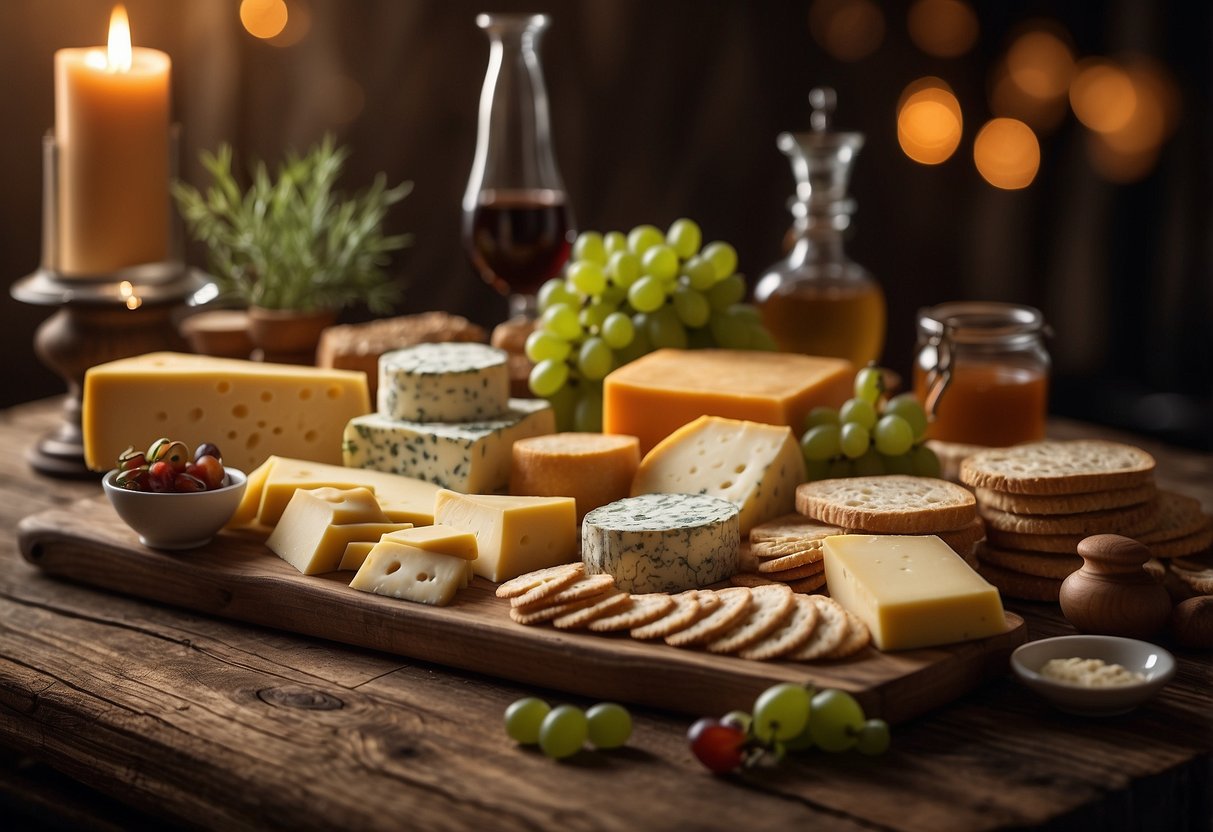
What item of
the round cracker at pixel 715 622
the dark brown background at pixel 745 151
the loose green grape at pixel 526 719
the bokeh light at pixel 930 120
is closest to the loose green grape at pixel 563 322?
the round cracker at pixel 715 622

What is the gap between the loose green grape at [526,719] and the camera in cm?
118

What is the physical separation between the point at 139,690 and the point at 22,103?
1887mm

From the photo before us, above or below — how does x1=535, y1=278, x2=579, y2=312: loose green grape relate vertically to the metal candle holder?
above

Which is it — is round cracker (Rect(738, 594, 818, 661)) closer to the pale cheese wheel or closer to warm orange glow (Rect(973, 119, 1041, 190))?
the pale cheese wheel

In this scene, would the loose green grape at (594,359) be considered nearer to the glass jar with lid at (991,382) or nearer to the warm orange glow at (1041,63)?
the glass jar with lid at (991,382)

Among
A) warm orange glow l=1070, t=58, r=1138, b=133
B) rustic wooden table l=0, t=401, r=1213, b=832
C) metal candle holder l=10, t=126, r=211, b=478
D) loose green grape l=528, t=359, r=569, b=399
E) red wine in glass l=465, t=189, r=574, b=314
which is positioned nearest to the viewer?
rustic wooden table l=0, t=401, r=1213, b=832

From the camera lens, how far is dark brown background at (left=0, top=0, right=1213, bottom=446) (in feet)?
9.95

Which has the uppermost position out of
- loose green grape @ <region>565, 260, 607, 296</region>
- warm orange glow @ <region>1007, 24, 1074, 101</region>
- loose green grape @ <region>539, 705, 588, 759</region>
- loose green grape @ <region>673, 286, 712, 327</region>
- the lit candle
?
warm orange glow @ <region>1007, 24, 1074, 101</region>

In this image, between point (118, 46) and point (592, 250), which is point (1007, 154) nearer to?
point (592, 250)

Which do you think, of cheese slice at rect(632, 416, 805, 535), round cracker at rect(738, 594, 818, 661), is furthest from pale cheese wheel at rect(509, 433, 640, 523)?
round cracker at rect(738, 594, 818, 661)

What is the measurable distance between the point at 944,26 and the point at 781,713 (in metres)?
2.47

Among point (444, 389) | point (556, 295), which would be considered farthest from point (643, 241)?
point (444, 389)

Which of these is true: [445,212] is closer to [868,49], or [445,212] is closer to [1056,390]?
[868,49]

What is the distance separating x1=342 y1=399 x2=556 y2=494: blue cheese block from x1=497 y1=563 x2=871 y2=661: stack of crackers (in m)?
0.31
